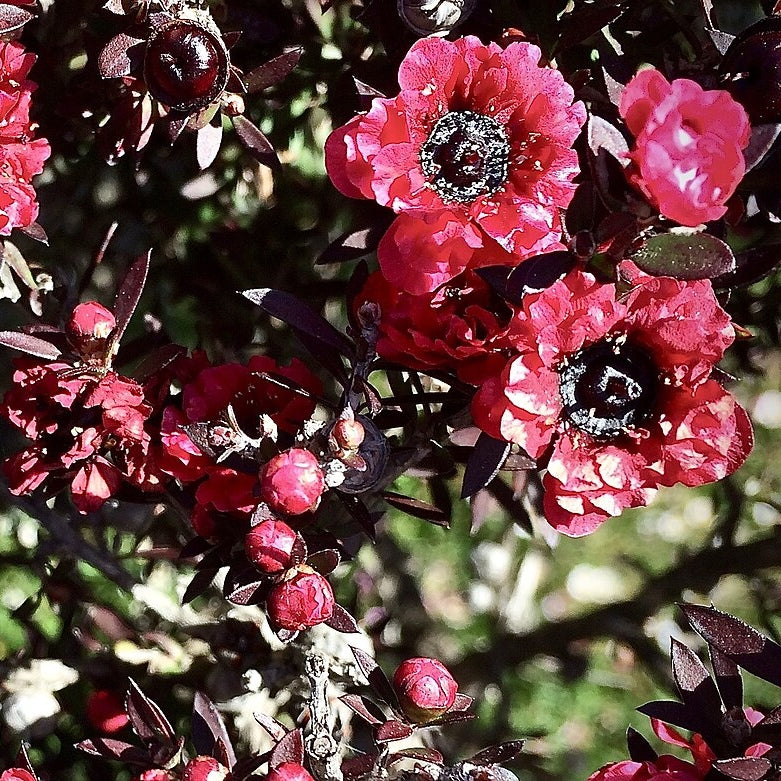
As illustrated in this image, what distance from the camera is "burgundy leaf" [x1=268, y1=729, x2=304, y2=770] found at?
0.88m

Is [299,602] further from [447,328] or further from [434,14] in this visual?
[434,14]

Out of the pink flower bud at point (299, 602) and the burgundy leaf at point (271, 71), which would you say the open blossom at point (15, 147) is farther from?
the pink flower bud at point (299, 602)

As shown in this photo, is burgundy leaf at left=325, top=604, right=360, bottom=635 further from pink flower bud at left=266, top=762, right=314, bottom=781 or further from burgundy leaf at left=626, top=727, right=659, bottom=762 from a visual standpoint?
burgundy leaf at left=626, top=727, right=659, bottom=762

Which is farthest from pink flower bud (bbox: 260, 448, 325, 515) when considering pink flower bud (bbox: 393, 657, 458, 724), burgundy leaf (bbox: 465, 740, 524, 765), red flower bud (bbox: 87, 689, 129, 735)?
red flower bud (bbox: 87, 689, 129, 735)

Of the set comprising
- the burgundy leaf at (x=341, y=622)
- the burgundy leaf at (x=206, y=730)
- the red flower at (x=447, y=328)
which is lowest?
the burgundy leaf at (x=206, y=730)

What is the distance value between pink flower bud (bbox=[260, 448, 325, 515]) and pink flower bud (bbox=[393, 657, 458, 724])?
0.25 m

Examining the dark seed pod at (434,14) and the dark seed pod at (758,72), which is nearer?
the dark seed pod at (758,72)

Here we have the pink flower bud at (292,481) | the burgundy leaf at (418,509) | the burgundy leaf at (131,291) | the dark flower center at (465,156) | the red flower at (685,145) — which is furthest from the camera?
the burgundy leaf at (418,509)

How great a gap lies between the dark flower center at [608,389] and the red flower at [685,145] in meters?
0.20

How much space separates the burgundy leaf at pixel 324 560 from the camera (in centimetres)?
88

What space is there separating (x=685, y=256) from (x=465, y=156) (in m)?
0.28

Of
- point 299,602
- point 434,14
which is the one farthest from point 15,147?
point 299,602

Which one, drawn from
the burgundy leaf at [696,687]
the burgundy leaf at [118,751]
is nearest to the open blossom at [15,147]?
the burgundy leaf at [118,751]

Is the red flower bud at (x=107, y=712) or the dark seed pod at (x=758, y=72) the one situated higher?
the dark seed pod at (x=758, y=72)
